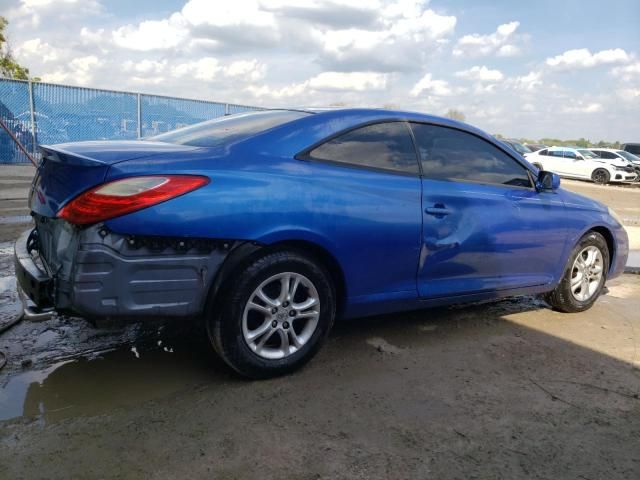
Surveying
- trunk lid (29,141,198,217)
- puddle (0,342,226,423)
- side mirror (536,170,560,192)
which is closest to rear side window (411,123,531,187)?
side mirror (536,170,560,192)

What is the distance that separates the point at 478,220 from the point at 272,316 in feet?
5.34

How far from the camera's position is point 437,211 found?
363 centimetres

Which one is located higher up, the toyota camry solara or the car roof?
the car roof

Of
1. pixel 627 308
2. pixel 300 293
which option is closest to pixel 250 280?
pixel 300 293

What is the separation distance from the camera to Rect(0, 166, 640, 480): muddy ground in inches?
95.0

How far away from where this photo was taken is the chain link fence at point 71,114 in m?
16.1

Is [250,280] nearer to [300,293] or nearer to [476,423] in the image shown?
[300,293]

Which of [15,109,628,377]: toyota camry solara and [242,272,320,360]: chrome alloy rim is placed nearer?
[15,109,628,377]: toyota camry solara

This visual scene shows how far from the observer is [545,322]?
459 centimetres

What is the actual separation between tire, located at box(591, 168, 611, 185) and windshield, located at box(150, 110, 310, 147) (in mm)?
25352

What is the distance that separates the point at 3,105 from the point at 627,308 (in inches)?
658

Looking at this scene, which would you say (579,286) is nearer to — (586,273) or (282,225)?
(586,273)

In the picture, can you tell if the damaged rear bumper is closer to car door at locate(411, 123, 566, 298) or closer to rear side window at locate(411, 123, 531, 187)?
car door at locate(411, 123, 566, 298)

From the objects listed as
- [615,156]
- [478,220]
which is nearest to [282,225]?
[478,220]
